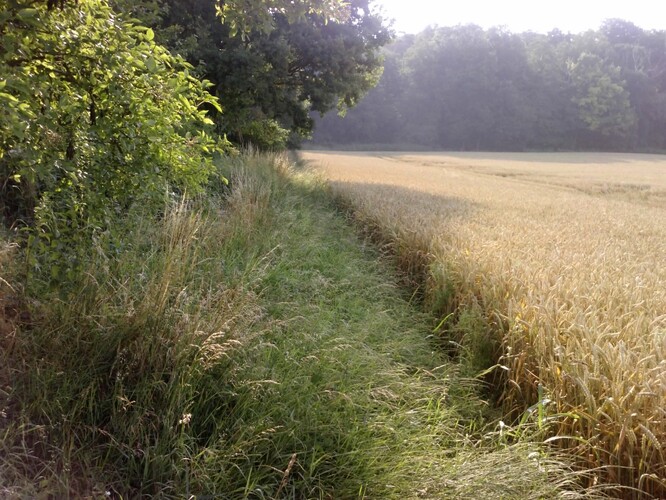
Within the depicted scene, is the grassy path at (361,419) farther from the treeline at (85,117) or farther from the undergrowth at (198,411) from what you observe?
the treeline at (85,117)

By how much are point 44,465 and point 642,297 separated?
346cm

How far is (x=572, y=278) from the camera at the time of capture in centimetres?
368

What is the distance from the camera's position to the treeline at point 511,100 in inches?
2299

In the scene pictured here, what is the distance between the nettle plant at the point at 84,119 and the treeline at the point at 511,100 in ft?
184

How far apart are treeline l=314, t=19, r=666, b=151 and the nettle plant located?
5619 cm

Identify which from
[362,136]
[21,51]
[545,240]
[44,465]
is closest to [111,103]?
[21,51]

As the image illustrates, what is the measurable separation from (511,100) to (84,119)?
2473 inches

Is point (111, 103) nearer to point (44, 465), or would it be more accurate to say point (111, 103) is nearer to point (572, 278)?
point (44, 465)

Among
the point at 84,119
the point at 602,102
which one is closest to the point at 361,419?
the point at 84,119

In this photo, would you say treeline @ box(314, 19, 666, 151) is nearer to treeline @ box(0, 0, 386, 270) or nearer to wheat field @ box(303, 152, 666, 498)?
wheat field @ box(303, 152, 666, 498)

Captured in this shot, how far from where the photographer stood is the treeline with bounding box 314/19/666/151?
58.4 meters

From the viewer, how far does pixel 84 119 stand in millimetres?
2789

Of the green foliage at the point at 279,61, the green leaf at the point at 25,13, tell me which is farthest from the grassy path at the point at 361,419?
the green foliage at the point at 279,61

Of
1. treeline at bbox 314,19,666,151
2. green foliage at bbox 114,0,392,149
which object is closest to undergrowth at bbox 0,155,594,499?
green foliage at bbox 114,0,392,149
